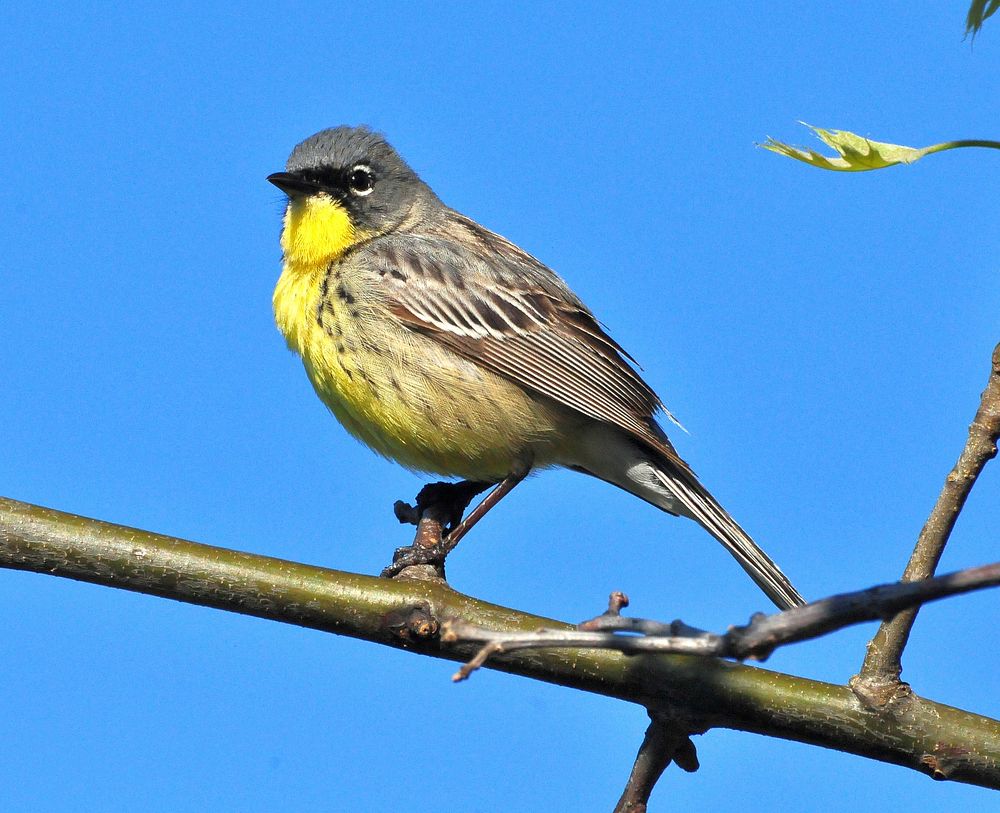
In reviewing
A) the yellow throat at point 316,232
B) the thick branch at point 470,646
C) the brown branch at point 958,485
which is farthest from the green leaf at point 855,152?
the yellow throat at point 316,232

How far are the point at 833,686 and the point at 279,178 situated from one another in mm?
5799

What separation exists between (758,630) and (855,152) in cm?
146

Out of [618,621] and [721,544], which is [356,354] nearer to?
[721,544]

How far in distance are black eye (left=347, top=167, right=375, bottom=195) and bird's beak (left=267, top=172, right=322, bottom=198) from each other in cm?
27

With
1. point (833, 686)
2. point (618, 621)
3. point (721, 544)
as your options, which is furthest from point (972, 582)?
point (721, 544)

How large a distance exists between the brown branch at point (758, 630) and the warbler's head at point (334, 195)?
21.6ft

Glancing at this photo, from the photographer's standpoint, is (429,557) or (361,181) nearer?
(429,557)

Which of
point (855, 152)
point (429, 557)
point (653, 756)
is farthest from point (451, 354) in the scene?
point (855, 152)

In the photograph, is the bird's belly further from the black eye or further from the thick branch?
the thick branch

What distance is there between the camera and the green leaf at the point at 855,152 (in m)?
3.25

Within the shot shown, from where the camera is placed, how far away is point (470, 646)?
4.38 meters

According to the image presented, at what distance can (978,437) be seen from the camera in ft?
12.7

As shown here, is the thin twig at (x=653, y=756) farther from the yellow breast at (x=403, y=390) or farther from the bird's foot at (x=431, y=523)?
the yellow breast at (x=403, y=390)

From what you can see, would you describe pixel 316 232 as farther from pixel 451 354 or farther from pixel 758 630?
pixel 758 630
